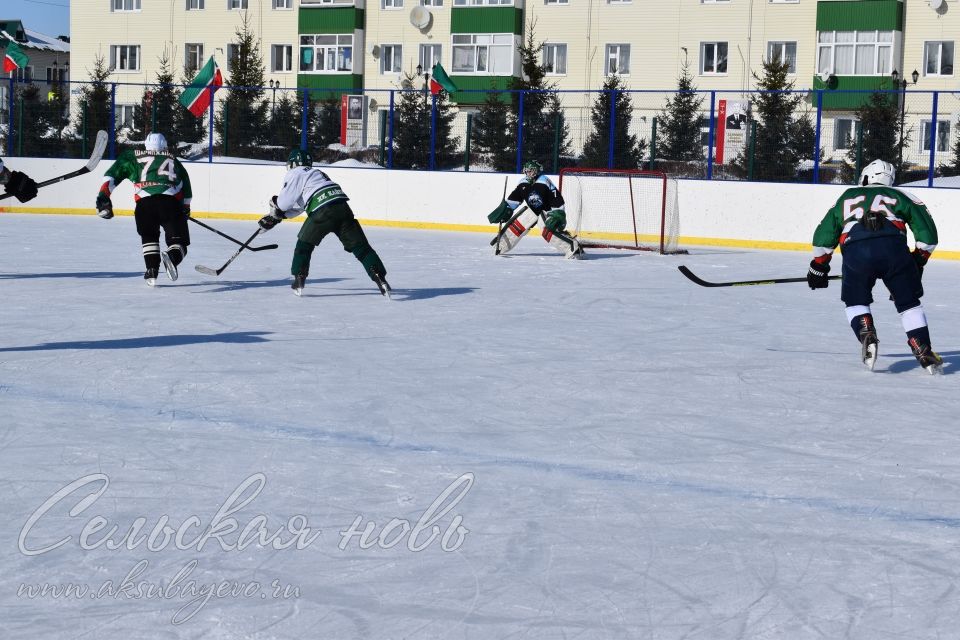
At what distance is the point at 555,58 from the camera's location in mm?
34094

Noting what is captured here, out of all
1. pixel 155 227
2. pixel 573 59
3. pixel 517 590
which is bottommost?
pixel 517 590

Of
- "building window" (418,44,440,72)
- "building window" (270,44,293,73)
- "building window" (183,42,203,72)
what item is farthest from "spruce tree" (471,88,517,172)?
"building window" (183,42,203,72)

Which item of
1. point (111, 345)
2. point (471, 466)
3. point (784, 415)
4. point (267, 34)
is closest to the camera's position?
point (471, 466)

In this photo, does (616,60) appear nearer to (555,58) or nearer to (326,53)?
(555,58)

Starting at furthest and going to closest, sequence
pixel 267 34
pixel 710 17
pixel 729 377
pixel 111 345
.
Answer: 1. pixel 267 34
2. pixel 710 17
3. pixel 111 345
4. pixel 729 377

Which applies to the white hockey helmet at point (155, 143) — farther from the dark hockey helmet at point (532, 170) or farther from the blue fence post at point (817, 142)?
the blue fence post at point (817, 142)

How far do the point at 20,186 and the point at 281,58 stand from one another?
29.4 meters

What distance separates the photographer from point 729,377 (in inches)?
239

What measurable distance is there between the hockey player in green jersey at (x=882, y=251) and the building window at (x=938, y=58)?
2567 cm

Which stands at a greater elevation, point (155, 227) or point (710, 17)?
point (710, 17)

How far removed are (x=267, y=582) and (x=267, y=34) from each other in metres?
36.2

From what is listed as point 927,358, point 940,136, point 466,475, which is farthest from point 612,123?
point 466,475

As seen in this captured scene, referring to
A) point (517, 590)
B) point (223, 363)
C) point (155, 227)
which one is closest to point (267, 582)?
point (517, 590)

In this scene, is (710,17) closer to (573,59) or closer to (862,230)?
(573,59)
